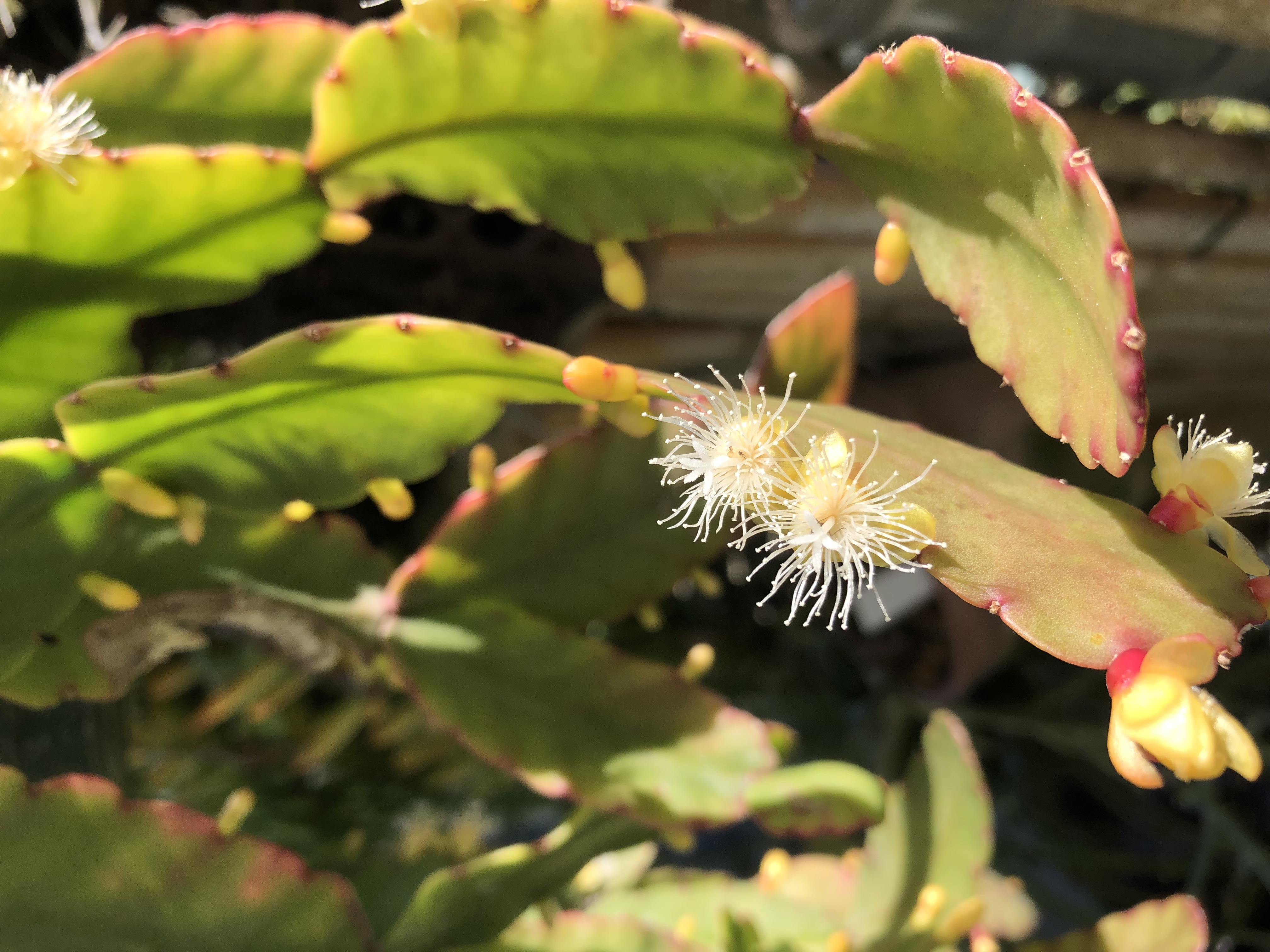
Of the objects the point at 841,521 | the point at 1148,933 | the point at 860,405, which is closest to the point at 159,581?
the point at 841,521

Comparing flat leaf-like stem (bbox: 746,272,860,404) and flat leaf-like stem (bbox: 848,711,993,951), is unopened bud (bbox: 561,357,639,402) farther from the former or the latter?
flat leaf-like stem (bbox: 848,711,993,951)

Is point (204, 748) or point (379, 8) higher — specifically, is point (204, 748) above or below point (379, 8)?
below

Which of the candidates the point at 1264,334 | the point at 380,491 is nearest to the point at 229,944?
the point at 380,491

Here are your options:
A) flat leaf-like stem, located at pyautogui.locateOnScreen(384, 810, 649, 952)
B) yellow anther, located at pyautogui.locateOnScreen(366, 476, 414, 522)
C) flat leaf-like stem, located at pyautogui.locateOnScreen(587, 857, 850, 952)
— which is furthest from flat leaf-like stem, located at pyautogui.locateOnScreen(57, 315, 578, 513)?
flat leaf-like stem, located at pyautogui.locateOnScreen(587, 857, 850, 952)

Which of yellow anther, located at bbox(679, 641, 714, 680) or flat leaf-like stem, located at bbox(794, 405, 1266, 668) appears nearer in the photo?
flat leaf-like stem, located at bbox(794, 405, 1266, 668)

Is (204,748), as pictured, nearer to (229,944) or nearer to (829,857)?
(229,944)

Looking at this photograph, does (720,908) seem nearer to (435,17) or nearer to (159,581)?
(159,581)

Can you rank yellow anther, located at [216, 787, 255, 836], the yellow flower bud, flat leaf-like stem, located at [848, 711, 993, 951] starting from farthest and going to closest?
1. flat leaf-like stem, located at [848, 711, 993, 951]
2. yellow anther, located at [216, 787, 255, 836]
3. the yellow flower bud
